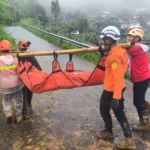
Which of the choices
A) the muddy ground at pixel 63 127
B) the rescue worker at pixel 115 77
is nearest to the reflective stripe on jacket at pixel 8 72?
the muddy ground at pixel 63 127

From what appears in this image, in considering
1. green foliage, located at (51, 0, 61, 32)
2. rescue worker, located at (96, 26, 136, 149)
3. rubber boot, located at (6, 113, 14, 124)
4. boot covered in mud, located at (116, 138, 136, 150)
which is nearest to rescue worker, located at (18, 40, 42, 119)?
rubber boot, located at (6, 113, 14, 124)

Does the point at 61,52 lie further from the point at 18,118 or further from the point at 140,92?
the point at 18,118

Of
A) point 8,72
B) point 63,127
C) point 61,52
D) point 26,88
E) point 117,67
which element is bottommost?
point 63,127

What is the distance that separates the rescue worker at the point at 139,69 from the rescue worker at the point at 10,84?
7.85ft

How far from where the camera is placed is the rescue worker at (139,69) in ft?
14.6

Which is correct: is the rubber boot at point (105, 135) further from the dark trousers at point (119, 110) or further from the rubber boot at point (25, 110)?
the rubber boot at point (25, 110)

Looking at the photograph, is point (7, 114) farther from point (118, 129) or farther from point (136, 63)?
point (136, 63)

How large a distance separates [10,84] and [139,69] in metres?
2.64

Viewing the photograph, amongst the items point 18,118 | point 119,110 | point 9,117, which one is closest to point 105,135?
point 119,110

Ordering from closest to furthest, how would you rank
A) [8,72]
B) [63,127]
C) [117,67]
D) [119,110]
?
[117,67], [119,110], [8,72], [63,127]

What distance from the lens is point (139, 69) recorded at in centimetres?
457

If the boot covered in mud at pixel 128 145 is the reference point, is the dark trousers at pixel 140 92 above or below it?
above

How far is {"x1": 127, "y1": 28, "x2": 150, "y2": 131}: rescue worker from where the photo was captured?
4438 mm

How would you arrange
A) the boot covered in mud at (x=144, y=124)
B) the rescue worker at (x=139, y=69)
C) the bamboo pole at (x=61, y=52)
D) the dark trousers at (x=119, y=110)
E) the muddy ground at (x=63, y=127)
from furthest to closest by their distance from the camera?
1. the boot covered in mud at (x=144, y=124)
2. the muddy ground at (x=63, y=127)
3. the rescue worker at (x=139, y=69)
4. the bamboo pole at (x=61, y=52)
5. the dark trousers at (x=119, y=110)
